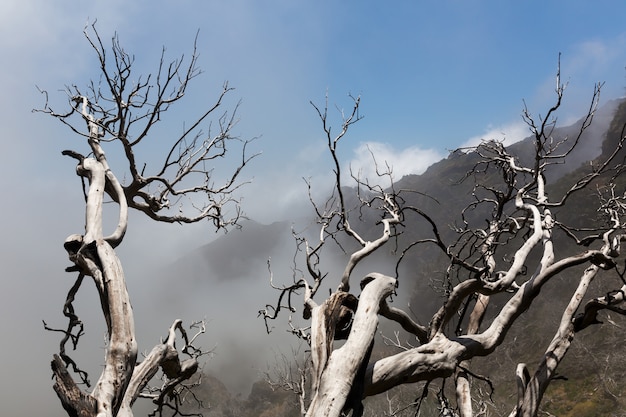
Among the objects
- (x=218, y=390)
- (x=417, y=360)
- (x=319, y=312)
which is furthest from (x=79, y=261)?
(x=218, y=390)

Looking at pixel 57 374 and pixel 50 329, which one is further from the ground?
pixel 50 329

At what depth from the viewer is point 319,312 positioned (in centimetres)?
298

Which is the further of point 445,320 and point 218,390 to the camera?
point 218,390

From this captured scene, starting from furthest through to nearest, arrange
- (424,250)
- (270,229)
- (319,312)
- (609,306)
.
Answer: (270,229)
(424,250)
(609,306)
(319,312)

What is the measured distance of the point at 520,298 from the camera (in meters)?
3.30

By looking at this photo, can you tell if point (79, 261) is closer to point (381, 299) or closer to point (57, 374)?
point (57, 374)

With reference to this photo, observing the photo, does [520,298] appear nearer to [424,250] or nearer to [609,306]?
[609,306]

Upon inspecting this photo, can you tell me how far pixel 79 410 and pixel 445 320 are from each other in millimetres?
2553

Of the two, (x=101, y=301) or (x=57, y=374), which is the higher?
(x=101, y=301)

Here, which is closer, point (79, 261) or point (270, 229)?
point (79, 261)

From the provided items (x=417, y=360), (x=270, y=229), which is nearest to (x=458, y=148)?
(x=417, y=360)

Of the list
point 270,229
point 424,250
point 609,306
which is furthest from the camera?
point 270,229

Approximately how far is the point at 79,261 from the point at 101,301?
41cm

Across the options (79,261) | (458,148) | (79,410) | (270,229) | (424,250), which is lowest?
(79,410)
